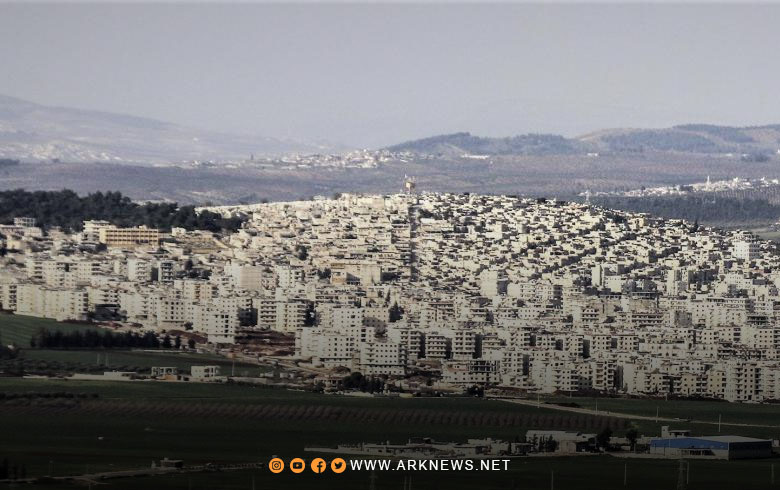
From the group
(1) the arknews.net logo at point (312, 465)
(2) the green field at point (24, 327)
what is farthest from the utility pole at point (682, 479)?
(2) the green field at point (24, 327)

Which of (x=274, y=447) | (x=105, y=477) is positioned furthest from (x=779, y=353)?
(x=105, y=477)

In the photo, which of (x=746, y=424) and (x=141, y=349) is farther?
(x=141, y=349)

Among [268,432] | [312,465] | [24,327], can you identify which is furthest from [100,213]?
[312,465]

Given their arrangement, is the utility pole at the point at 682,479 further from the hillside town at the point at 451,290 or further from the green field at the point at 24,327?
the green field at the point at 24,327

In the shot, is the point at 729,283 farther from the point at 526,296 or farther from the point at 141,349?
the point at 141,349

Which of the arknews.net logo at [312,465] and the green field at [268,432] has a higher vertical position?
the arknews.net logo at [312,465]

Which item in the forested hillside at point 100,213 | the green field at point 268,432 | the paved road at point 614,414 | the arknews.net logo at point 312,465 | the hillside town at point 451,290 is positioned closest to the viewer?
the green field at point 268,432
